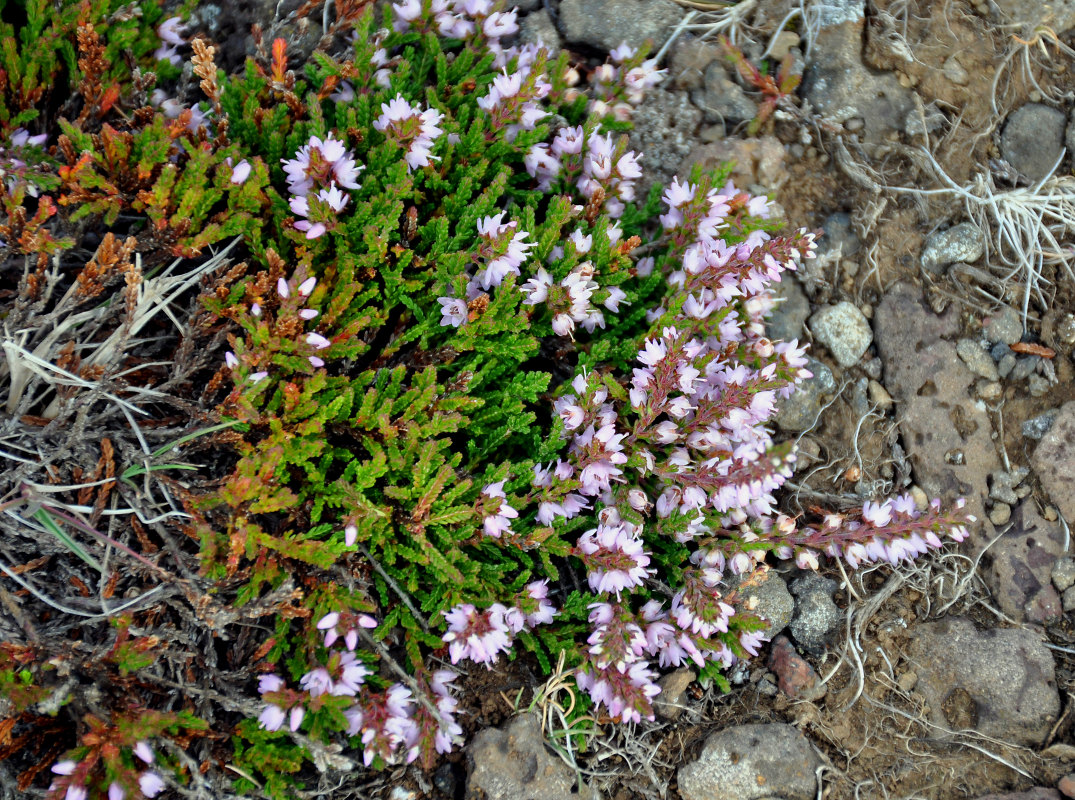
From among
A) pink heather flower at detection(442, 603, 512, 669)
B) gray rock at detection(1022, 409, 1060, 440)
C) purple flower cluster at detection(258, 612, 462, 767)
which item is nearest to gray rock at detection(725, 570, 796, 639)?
pink heather flower at detection(442, 603, 512, 669)

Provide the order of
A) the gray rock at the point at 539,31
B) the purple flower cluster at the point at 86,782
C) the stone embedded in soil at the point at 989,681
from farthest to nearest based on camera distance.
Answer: the gray rock at the point at 539,31 → the stone embedded in soil at the point at 989,681 → the purple flower cluster at the point at 86,782

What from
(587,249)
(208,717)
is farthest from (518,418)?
(208,717)

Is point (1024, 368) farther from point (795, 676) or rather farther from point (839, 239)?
point (795, 676)

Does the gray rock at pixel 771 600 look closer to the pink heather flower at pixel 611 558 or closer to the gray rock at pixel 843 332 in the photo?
the pink heather flower at pixel 611 558

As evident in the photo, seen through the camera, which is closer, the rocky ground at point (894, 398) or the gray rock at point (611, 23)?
the rocky ground at point (894, 398)

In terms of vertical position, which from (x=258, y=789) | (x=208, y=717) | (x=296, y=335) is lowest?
(x=258, y=789)

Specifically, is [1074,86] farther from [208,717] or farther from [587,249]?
[208,717]

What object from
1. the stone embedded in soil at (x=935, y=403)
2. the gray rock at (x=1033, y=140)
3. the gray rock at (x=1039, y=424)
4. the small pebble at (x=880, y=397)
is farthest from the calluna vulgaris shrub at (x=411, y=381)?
the gray rock at (x=1033, y=140)

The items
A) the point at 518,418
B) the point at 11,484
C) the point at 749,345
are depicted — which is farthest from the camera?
the point at 749,345
